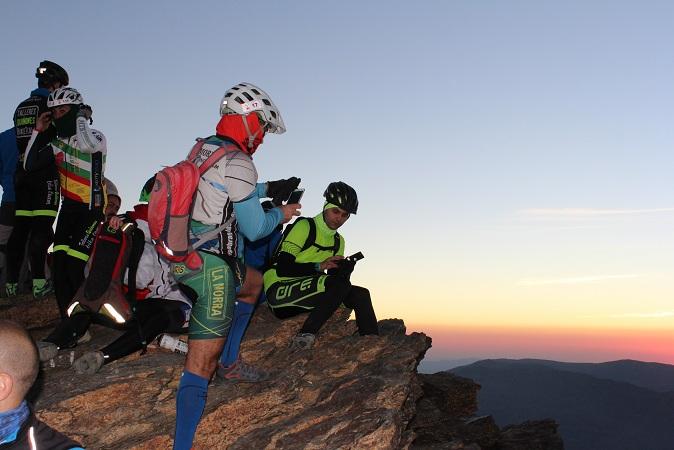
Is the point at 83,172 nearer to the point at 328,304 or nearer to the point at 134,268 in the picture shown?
the point at 134,268

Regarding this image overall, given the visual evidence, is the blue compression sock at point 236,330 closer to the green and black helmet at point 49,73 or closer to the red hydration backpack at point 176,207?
the red hydration backpack at point 176,207

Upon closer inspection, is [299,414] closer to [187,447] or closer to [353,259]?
[187,447]

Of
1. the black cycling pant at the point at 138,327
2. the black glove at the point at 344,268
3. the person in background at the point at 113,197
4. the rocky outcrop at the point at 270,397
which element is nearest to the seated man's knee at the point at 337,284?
the black glove at the point at 344,268

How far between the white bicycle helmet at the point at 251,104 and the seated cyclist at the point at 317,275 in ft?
10.3

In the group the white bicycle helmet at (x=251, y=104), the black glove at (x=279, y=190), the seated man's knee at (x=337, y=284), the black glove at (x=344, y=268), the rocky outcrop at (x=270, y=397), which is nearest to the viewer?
the white bicycle helmet at (x=251, y=104)

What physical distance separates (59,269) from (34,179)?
2168 millimetres

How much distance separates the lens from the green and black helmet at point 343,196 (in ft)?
33.1

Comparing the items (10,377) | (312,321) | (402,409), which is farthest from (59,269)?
(10,377)

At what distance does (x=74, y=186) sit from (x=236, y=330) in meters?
3.68

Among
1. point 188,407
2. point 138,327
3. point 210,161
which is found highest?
point 210,161

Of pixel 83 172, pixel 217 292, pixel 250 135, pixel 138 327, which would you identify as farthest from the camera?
pixel 83 172

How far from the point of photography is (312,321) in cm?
920

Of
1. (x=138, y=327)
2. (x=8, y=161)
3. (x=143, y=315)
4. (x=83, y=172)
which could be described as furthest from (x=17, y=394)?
(x=8, y=161)

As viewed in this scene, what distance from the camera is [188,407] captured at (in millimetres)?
6426
